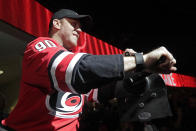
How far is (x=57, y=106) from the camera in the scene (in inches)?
30.7

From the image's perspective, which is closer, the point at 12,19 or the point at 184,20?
the point at 12,19

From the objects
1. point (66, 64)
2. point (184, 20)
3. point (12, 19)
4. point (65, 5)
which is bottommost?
point (66, 64)

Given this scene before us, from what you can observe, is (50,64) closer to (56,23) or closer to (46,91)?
(46,91)

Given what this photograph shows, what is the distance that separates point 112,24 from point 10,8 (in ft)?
7.27

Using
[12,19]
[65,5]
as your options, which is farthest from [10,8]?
[65,5]

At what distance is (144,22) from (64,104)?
3095 mm

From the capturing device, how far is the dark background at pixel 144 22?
Result: 281 cm

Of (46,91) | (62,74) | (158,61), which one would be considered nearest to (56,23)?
(46,91)

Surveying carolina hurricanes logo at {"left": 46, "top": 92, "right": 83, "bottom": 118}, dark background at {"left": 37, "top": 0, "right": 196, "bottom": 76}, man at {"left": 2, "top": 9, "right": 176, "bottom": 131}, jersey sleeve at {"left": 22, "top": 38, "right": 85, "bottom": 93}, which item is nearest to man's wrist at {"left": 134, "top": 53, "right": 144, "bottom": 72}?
man at {"left": 2, "top": 9, "right": 176, "bottom": 131}

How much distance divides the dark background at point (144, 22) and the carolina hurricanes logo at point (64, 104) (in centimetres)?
165

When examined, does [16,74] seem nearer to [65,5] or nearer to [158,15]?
[65,5]

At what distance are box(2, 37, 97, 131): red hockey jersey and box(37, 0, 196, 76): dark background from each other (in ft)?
5.48

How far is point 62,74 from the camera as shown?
1.72 feet

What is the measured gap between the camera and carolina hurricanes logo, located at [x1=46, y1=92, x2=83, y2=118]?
2.50 ft
